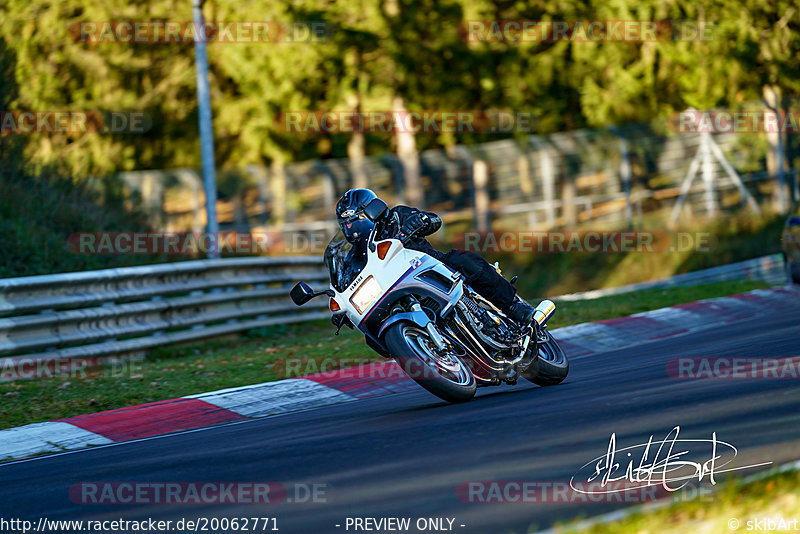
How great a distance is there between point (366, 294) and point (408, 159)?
790 inches

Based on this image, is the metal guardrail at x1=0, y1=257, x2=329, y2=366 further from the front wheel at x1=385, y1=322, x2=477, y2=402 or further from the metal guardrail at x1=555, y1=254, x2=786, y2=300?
the metal guardrail at x1=555, y1=254, x2=786, y2=300

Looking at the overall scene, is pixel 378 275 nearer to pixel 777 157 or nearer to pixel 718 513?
pixel 718 513

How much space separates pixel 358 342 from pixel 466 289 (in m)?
5.04

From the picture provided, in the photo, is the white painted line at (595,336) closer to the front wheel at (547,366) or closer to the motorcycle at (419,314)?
the front wheel at (547,366)

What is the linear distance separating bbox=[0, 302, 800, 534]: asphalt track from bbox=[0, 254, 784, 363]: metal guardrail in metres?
4.23

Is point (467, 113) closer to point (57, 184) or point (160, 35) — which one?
point (160, 35)

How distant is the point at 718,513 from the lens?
4.16 meters

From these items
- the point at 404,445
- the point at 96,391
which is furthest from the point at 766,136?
the point at 404,445

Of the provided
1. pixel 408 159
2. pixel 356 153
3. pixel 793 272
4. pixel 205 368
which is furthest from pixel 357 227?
pixel 356 153

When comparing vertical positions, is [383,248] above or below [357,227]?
below

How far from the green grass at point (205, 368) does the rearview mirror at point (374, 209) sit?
9.96 feet

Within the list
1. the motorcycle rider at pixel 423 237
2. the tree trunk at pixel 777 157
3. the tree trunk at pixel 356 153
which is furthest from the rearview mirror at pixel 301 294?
the tree trunk at pixel 777 157

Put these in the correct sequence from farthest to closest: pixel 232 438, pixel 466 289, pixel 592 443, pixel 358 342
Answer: pixel 358 342 < pixel 466 289 < pixel 232 438 < pixel 592 443

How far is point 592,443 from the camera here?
18.7 ft
